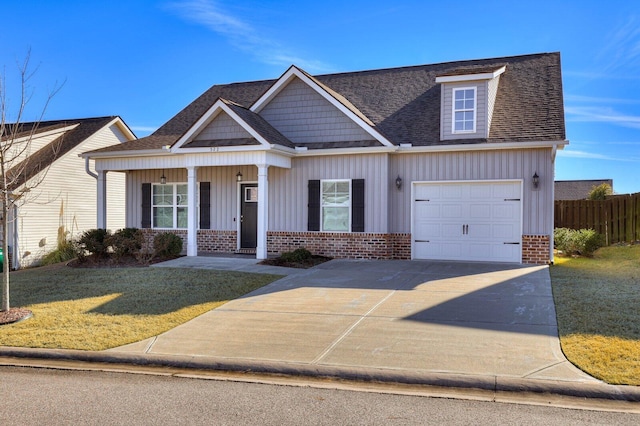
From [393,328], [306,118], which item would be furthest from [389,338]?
[306,118]

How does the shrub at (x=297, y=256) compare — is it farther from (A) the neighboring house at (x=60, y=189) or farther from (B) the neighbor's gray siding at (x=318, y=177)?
(A) the neighboring house at (x=60, y=189)

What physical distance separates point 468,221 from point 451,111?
10.6 ft

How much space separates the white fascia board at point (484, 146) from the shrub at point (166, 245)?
7074 mm

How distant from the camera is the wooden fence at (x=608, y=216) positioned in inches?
756

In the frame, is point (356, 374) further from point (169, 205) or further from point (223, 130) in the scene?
point (169, 205)

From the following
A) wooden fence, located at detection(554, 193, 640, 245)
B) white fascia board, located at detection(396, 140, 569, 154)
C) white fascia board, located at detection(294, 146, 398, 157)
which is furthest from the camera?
wooden fence, located at detection(554, 193, 640, 245)

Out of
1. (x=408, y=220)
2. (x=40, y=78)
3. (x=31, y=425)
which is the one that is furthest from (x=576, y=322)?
(x=40, y=78)

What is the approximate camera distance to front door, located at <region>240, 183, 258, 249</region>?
1773 centimetres

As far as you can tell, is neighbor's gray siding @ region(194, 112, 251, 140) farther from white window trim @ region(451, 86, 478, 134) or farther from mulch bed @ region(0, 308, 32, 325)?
mulch bed @ region(0, 308, 32, 325)

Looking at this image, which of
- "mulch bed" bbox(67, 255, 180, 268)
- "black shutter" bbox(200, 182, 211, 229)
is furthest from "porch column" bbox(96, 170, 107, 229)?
"black shutter" bbox(200, 182, 211, 229)

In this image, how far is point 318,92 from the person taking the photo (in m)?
16.7

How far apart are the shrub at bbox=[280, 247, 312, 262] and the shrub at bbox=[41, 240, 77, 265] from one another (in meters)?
8.18

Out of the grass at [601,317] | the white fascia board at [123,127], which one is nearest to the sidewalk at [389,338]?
the grass at [601,317]

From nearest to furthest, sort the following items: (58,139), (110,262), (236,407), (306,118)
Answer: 1. (236,407)
2. (110,262)
3. (306,118)
4. (58,139)
